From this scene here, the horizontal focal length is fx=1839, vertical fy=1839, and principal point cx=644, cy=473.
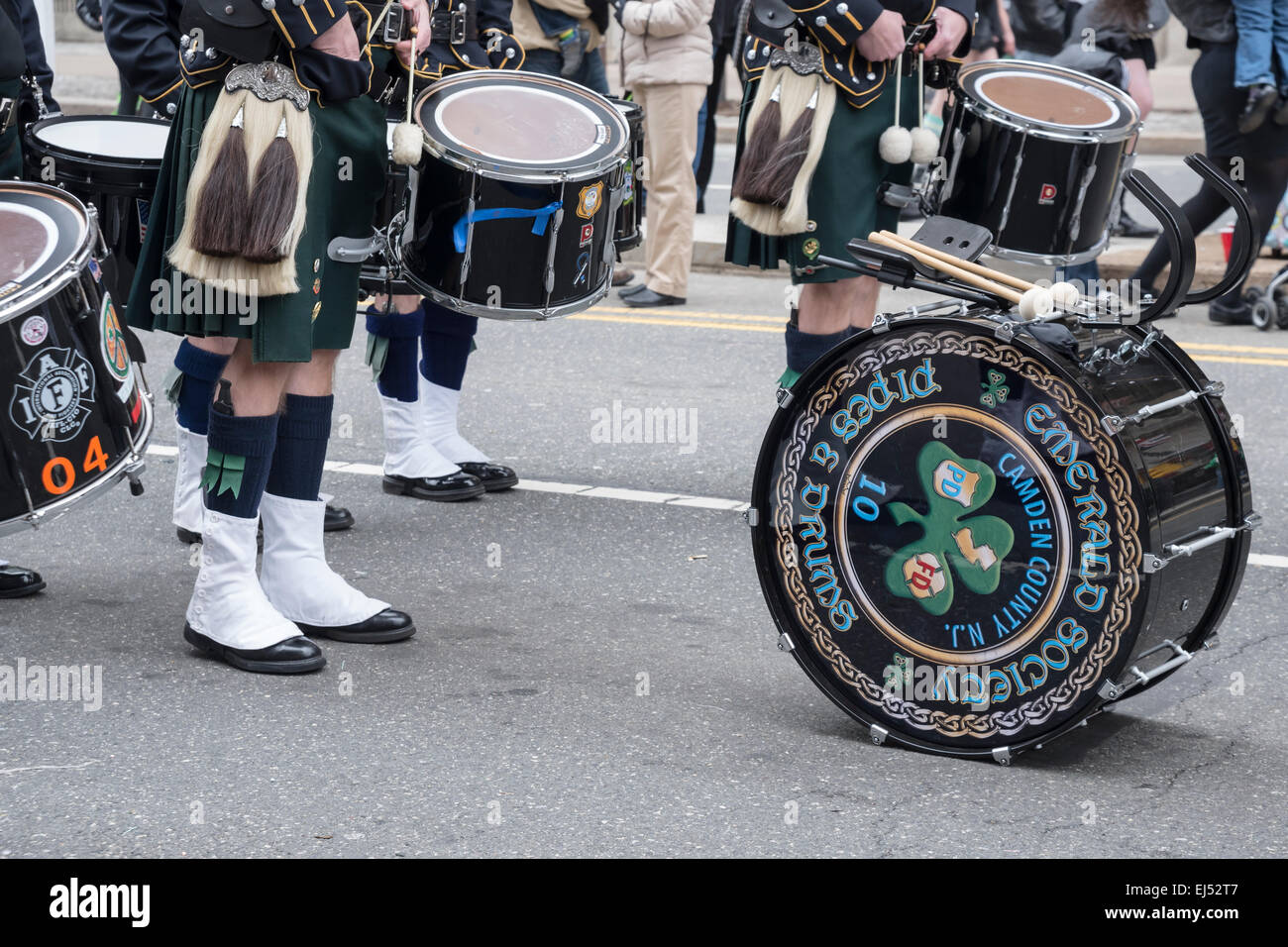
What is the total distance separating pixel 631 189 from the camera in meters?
4.95

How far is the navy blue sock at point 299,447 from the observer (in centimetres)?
407

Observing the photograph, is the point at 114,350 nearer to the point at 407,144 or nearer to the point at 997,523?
the point at 407,144

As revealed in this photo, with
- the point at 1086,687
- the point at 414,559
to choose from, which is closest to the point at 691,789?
the point at 1086,687

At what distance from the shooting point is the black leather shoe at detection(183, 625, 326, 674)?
393 centimetres

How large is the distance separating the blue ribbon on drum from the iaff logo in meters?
0.97

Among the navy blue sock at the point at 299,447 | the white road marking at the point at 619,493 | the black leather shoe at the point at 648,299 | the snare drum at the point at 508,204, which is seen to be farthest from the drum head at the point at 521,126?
the black leather shoe at the point at 648,299

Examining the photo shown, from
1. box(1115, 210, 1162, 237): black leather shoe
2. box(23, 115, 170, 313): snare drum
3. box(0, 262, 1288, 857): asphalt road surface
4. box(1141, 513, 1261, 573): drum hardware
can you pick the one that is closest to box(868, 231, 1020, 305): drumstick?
box(1141, 513, 1261, 573): drum hardware

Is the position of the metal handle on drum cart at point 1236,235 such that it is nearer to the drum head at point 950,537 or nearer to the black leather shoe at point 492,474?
the drum head at point 950,537

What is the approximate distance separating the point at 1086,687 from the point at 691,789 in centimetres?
72

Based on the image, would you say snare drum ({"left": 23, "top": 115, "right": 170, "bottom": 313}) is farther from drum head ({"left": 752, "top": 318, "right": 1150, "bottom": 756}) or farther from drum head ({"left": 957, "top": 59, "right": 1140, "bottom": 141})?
drum head ({"left": 957, "top": 59, "right": 1140, "bottom": 141})

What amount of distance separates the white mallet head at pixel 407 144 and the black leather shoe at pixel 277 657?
1.06 metres

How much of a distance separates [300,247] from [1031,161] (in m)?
1.98

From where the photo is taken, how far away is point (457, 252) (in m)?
4.16
